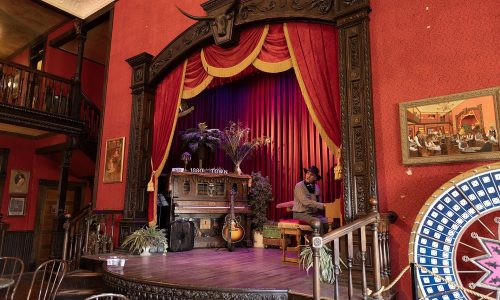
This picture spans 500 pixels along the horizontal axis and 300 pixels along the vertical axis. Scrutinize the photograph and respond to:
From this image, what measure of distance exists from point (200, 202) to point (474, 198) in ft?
15.4

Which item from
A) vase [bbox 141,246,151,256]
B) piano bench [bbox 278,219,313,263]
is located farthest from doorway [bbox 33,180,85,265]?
piano bench [bbox 278,219,313,263]

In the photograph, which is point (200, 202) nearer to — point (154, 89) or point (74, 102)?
point (154, 89)

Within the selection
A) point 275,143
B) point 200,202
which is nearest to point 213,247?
point 200,202

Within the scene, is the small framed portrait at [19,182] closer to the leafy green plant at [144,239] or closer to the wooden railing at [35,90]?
the wooden railing at [35,90]

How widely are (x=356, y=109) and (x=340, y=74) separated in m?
0.47

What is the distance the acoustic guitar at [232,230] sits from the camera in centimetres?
633

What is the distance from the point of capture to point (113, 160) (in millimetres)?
6707

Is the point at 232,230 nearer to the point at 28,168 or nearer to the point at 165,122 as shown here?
the point at 165,122

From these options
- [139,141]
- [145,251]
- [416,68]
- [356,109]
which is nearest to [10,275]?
[145,251]

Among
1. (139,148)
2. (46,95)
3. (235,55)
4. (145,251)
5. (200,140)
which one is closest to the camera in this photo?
(235,55)

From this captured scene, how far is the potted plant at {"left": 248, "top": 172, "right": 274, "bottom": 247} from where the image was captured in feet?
23.5

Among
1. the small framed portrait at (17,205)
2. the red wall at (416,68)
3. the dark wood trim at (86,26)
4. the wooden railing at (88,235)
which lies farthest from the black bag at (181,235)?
the small framed portrait at (17,205)

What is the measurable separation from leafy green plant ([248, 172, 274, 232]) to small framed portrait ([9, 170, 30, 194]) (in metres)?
6.96

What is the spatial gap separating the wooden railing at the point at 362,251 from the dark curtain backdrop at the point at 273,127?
3435 millimetres
